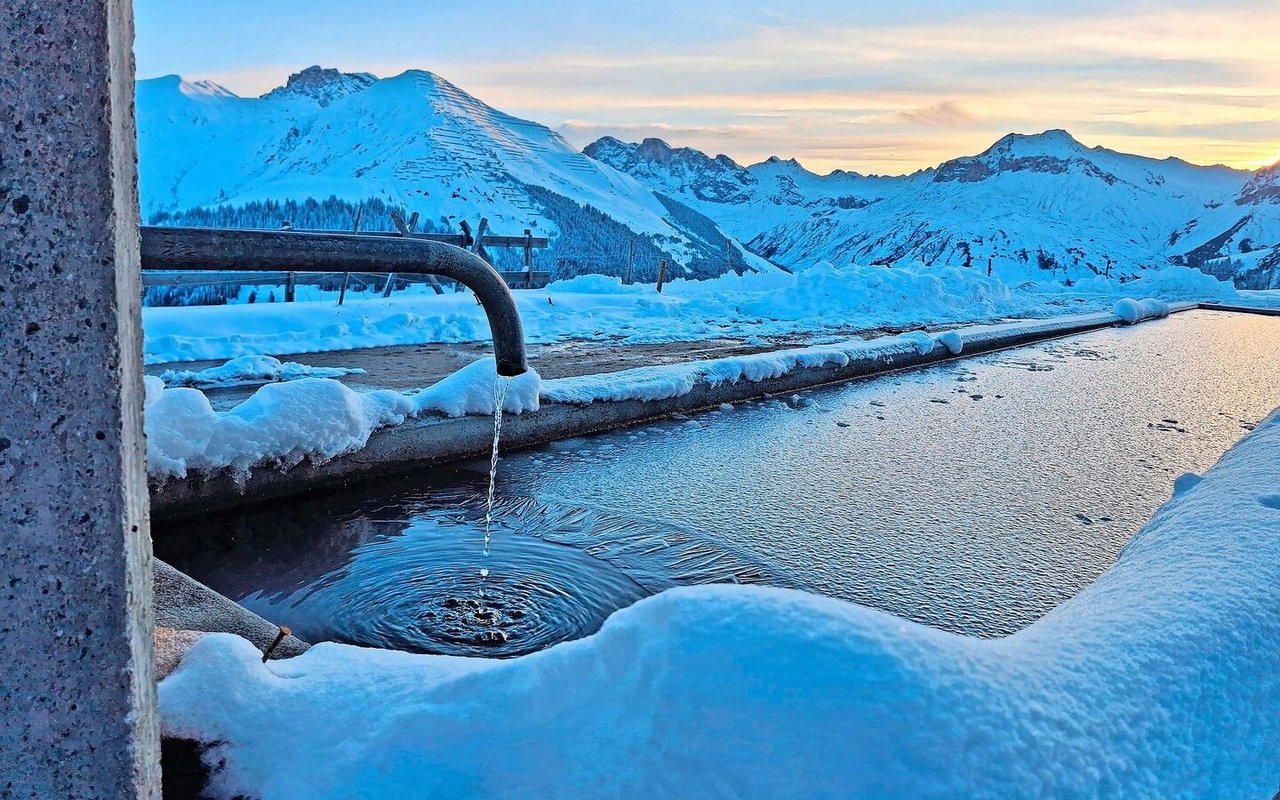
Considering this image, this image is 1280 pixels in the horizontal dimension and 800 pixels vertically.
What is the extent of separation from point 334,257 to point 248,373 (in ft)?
15.0

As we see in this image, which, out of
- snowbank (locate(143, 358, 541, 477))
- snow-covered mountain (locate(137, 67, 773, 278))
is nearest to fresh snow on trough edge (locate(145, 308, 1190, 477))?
snowbank (locate(143, 358, 541, 477))

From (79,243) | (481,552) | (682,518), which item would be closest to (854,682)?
(79,243)

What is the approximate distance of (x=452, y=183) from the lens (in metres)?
130

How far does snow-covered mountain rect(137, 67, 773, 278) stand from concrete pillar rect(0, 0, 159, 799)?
83556 millimetres

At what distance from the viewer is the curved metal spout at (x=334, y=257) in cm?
286

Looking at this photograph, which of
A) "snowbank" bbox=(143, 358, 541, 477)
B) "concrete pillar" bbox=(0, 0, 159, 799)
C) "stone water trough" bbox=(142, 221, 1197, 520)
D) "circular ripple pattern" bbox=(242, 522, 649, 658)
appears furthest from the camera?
"snowbank" bbox=(143, 358, 541, 477)

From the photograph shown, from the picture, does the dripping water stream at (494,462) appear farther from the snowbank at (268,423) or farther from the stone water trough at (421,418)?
the snowbank at (268,423)

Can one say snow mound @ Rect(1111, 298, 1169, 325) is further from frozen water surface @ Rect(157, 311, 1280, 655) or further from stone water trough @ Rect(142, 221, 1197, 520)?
stone water trough @ Rect(142, 221, 1197, 520)

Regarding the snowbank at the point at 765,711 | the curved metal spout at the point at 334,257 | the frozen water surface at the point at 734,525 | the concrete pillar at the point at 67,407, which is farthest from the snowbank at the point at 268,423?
the concrete pillar at the point at 67,407

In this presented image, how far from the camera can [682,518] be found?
12.2 feet

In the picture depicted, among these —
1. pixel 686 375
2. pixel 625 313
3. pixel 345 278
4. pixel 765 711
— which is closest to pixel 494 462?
pixel 686 375

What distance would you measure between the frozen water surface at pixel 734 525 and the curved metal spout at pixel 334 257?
80cm

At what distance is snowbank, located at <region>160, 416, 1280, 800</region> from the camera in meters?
1.09

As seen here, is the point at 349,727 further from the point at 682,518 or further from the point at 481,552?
the point at 682,518
